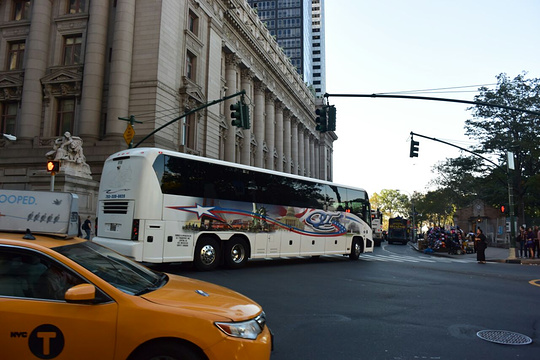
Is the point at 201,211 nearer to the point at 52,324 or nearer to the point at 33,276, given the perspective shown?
the point at 33,276

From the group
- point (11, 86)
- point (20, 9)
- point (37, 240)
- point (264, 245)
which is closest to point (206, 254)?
point (264, 245)

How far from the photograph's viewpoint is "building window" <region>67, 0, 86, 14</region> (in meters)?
31.8

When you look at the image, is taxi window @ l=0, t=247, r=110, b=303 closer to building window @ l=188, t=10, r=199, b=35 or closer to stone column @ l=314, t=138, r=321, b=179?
building window @ l=188, t=10, r=199, b=35

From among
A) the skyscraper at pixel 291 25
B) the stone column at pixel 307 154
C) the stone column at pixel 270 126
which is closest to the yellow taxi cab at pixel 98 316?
the stone column at pixel 270 126

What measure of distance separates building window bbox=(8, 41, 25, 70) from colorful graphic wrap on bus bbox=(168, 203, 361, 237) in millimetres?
28692

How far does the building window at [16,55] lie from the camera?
32.8m

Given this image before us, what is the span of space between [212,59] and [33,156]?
55.5ft

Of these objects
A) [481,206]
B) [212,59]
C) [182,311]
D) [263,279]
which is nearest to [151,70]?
[212,59]

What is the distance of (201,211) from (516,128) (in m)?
39.8

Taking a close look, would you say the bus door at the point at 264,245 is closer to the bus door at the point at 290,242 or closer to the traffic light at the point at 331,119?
the bus door at the point at 290,242

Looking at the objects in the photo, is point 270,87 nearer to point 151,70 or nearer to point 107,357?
point 151,70

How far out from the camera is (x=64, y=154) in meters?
23.2

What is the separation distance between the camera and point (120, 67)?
94.8ft

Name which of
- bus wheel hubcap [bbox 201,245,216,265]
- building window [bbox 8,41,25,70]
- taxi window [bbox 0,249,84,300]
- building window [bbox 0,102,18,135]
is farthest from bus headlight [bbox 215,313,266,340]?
building window [bbox 8,41,25,70]
